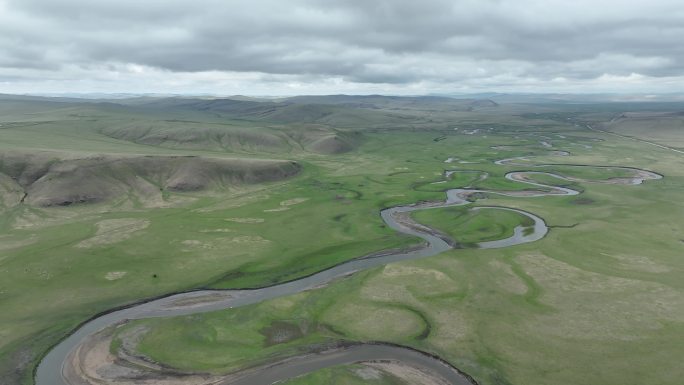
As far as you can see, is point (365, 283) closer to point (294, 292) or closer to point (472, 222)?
point (294, 292)

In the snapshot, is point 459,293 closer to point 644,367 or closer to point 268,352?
point 644,367

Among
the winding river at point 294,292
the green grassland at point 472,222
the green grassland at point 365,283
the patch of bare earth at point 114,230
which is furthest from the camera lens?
the green grassland at point 472,222

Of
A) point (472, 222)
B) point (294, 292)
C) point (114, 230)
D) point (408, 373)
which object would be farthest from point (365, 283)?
point (114, 230)

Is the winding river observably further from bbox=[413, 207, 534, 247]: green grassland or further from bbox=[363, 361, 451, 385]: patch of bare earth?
bbox=[413, 207, 534, 247]: green grassland

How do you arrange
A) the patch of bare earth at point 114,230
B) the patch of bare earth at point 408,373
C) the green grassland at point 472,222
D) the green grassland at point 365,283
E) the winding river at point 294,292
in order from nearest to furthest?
the patch of bare earth at point 408,373
the winding river at point 294,292
the green grassland at point 365,283
the patch of bare earth at point 114,230
the green grassland at point 472,222

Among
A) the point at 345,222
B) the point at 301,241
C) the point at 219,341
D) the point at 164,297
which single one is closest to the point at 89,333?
the point at 164,297

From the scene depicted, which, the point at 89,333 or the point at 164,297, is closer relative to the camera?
the point at 89,333

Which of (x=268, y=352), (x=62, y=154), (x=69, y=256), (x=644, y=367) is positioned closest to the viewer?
(x=644, y=367)

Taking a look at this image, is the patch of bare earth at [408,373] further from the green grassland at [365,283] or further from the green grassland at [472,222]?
the green grassland at [472,222]

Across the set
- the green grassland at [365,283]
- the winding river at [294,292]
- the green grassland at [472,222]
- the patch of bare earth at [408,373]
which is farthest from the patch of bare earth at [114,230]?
the green grassland at [472,222]

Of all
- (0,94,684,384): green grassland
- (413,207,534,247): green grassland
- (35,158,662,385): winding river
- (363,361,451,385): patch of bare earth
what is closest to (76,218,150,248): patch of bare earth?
(0,94,684,384): green grassland
